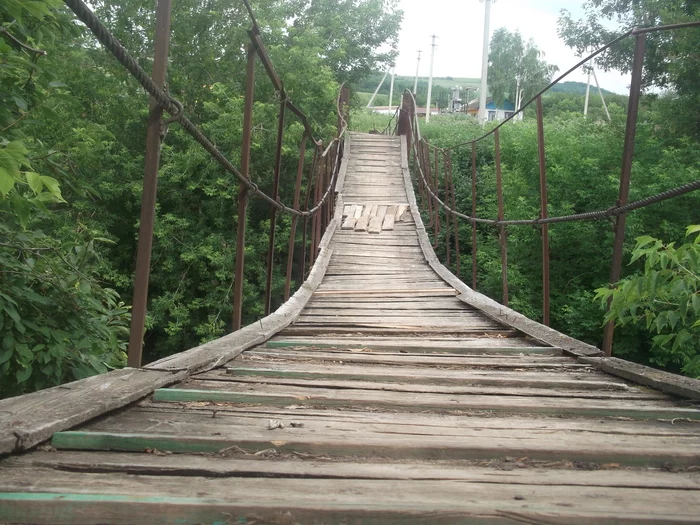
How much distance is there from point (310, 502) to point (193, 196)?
10731 millimetres

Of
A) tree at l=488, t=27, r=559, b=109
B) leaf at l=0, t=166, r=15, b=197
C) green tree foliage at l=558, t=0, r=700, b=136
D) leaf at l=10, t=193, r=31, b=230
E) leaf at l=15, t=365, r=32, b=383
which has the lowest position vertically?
leaf at l=15, t=365, r=32, b=383

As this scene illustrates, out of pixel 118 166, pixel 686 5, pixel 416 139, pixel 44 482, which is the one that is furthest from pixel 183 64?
pixel 44 482

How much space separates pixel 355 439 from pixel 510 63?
4619 cm

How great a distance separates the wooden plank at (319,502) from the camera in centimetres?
86

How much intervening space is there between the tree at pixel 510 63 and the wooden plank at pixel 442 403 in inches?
1682

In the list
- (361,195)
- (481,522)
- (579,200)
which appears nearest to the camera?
(481,522)

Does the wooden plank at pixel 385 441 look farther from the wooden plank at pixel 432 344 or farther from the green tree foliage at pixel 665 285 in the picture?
the wooden plank at pixel 432 344

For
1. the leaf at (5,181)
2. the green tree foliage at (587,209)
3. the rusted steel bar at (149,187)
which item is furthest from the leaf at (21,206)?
the green tree foliage at (587,209)

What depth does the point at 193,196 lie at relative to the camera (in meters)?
11.1

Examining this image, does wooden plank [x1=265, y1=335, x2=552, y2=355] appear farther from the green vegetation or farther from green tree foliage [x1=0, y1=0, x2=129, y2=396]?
the green vegetation

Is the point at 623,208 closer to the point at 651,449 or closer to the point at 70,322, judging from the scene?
the point at 651,449

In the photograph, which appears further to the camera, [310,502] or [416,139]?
[416,139]

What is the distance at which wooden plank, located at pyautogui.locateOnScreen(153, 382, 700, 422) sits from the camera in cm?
150

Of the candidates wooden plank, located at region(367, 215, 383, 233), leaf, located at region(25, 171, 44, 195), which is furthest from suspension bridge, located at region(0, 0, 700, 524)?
wooden plank, located at region(367, 215, 383, 233)
